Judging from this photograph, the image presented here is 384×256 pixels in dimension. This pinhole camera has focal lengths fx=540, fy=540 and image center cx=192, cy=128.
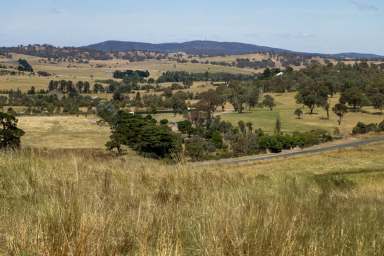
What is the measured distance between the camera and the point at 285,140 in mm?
79250

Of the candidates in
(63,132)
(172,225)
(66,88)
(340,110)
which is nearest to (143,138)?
(63,132)

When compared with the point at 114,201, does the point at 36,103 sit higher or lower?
lower

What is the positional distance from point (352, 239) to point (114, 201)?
311 centimetres

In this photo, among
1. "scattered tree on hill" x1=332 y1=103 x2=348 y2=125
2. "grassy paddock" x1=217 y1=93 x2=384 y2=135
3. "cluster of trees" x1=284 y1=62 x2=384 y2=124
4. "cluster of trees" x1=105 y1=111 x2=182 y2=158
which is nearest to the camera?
"cluster of trees" x1=105 y1=111 x2=182 y2=158

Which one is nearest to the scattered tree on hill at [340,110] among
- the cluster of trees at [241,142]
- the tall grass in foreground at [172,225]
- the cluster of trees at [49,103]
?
the cluster of trees at [241,142]

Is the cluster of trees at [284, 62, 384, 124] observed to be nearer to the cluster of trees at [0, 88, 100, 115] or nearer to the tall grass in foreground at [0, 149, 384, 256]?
the cluster of trees at [0, 88, 100, 115]

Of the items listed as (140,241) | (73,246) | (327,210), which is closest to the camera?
(73,246)

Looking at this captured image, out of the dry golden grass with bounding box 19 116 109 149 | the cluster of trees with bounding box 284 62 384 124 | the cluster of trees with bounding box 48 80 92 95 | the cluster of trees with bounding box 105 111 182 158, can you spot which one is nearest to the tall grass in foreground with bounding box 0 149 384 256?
the cluster of trees with bounding box 105 111 182 158

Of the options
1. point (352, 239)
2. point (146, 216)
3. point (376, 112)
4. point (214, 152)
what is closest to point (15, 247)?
point (146, 216)

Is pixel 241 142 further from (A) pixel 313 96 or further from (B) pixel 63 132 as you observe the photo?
(A) pixel 313 96

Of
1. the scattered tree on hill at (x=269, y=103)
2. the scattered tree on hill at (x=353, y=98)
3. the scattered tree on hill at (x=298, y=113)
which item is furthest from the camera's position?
the scattered tree on hill at (x=269, y=103)

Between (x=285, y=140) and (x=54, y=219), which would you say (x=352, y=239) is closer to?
(x=54, y=219)

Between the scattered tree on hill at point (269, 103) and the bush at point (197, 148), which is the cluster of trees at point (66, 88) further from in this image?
the bush at point (197, 148)

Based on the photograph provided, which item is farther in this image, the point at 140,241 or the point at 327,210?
the point at 327,210
